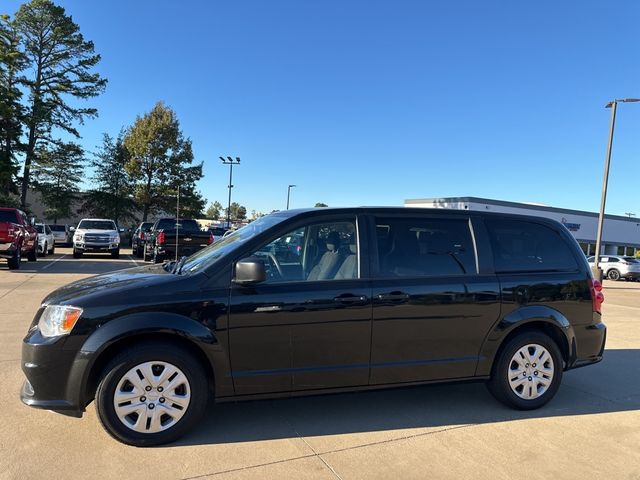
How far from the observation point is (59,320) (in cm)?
349

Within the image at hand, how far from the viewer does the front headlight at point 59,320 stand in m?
3.45

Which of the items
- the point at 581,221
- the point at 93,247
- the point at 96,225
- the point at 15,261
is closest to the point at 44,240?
the point at 96,225

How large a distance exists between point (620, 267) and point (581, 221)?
24.5m

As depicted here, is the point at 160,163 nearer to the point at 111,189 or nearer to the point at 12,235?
the point at 111,189

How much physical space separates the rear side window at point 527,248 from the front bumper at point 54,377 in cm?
360

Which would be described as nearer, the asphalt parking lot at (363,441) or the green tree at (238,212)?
the asphalt parking lot at (363,441)

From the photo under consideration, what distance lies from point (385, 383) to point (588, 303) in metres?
2.27

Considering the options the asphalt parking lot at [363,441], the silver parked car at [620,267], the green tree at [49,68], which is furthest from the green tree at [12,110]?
the silver parked car at [620,267]

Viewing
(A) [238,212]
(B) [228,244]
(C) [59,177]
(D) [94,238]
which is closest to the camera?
(B) [228,244]

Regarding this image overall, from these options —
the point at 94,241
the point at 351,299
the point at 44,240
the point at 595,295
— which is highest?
the point at 595,295

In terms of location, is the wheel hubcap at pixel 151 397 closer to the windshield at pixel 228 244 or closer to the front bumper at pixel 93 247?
the windshield at pixel 228 244

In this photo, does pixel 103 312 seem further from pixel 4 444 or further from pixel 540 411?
pixel 540 411

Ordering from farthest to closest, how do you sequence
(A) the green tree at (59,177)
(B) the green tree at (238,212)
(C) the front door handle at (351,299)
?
(B) the green tree at (238,212) < (A) the green tree at (59,177) < (C) the front door handle at (351,299)

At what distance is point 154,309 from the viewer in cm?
352
